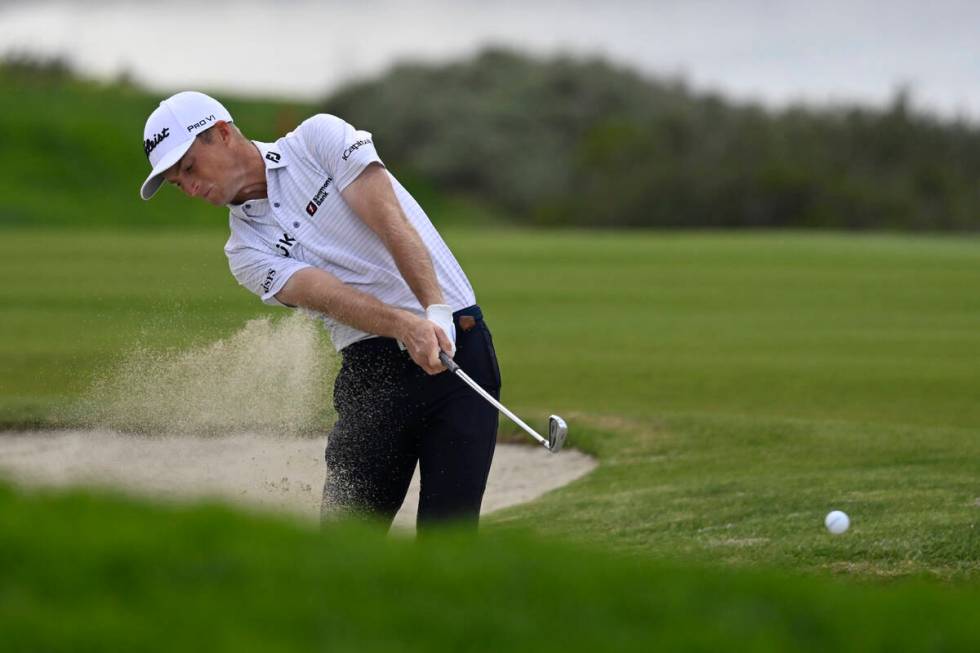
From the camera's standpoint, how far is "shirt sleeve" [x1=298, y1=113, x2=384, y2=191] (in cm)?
532

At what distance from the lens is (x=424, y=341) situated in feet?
16.7

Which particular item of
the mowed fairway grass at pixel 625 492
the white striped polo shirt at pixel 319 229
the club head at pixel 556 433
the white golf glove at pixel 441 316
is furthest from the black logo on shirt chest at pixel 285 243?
the mowed fairway grass at pixel 625 492

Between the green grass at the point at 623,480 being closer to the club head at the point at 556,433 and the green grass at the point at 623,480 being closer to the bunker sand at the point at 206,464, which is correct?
the bunker sand at the point at 206,464

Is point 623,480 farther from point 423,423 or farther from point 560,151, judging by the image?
point 560,151

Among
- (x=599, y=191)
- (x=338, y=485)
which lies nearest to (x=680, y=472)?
(x=338, y=485)

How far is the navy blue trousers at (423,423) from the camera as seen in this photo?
541 cm

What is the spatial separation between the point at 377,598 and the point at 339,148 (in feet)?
9.33

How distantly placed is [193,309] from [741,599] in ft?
50.8

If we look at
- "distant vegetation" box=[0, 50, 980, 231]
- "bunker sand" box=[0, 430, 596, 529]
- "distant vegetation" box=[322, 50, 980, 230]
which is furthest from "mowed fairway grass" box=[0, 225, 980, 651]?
"distant vegetation" box=[0, 50, 980, 231]

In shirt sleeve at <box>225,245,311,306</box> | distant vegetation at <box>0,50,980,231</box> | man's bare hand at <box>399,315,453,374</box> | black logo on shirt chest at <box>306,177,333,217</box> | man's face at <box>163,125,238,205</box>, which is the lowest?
distant vegetation at <box>0,50,980,231</box>

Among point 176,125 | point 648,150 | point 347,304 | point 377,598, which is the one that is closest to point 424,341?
point 347,304

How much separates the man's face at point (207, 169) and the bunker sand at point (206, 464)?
3.01m

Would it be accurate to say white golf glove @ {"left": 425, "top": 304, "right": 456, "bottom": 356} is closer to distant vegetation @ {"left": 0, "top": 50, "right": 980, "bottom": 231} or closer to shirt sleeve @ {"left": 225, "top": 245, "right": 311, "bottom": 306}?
shirt sleeve @ {"left": 225, "top": 245, "right": 311, "bottom": 306}

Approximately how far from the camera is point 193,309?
1780 cm
